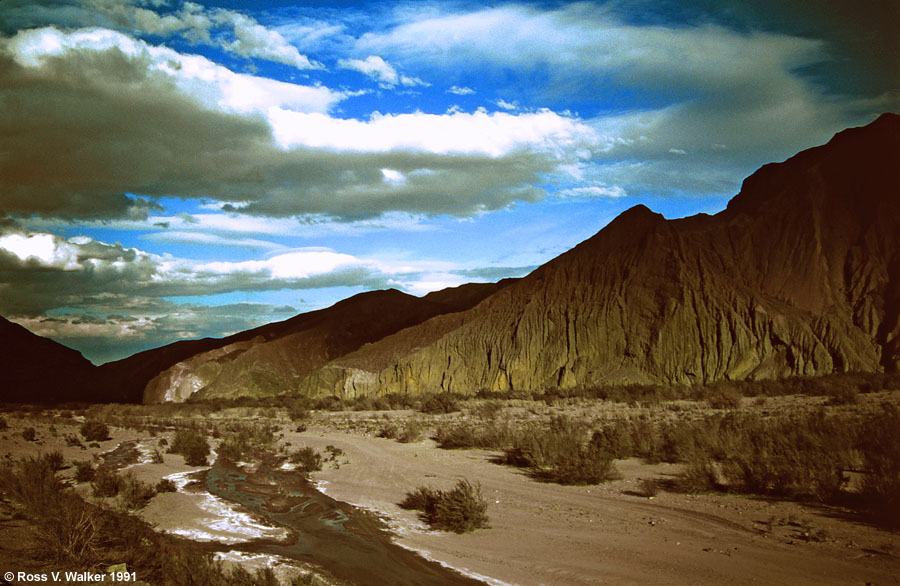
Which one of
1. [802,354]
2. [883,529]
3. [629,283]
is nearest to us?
[883,529]

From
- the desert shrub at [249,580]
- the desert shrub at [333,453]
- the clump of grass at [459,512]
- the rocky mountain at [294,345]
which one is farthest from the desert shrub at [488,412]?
the rocky mountain at [294,345]

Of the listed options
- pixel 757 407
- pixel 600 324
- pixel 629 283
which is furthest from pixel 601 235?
pixel 757 407

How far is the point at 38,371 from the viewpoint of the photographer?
92562 mm

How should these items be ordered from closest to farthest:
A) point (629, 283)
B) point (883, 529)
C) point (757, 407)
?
point (883, 529) < point (757, 407) < point (629, 283)

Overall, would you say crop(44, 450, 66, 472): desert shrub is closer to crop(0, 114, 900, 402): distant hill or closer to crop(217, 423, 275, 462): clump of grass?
crop(217, 423, 275, 462): clump of grass

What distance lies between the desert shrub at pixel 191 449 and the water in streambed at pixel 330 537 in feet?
12.8

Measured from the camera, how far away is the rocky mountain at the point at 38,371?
86.2 metres

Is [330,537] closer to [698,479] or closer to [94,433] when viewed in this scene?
[698,479]

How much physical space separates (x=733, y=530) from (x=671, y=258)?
53.4 meters

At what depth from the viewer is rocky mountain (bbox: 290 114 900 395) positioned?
167ft

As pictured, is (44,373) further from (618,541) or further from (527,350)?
(618,541)

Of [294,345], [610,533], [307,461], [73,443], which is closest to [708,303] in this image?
[307,461]

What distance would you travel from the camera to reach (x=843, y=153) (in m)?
61.4

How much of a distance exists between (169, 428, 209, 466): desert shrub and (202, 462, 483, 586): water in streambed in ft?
12.8
